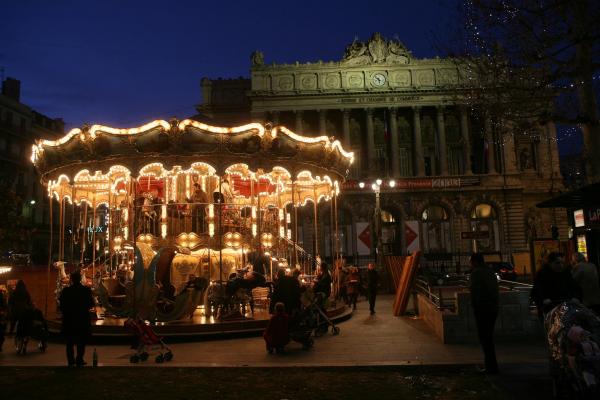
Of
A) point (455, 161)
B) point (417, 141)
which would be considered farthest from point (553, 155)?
point (417, 141)

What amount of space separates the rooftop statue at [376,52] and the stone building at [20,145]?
33793 millimetres

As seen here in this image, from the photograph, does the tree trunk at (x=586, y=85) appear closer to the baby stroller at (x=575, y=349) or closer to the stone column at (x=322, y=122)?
the baby stroller at (x=575, y=349)

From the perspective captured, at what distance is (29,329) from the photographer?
1008 centimetres

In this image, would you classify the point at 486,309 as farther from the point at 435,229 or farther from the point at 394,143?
the point at 394,143

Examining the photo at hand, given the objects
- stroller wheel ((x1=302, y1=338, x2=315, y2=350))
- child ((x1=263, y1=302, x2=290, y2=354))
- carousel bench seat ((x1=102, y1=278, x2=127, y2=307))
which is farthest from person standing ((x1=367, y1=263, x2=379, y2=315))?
carousel bench seat ((x1=102, y1=278, x2=127, y2=307))

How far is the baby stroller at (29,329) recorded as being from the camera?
10.0 metres

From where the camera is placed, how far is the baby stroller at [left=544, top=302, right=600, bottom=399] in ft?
17.2

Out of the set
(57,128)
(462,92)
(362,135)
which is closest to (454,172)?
(362,135)

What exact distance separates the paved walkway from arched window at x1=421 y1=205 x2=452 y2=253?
114 feet

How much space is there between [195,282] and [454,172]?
42.0 metres

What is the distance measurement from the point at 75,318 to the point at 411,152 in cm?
4514

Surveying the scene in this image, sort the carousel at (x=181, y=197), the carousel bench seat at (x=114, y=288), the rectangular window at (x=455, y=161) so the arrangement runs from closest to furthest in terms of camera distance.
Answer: the carousel at (x=181, y=197)
the carousel bench seat at (x=114, y=288)
the rectangular window at (x=455, y=161)

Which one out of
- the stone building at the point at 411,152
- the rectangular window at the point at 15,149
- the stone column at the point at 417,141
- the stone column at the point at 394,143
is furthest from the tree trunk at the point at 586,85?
the rectangular window at the point at 15,149

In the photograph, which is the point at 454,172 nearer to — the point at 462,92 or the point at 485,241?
the point at 485,241
